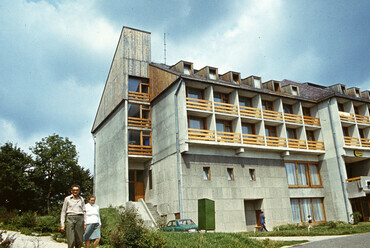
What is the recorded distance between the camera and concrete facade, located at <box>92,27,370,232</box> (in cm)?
2600

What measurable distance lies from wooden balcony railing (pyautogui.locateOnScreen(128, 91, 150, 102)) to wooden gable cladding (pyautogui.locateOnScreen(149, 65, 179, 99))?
2.11 ft

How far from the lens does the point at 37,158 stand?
146 feet

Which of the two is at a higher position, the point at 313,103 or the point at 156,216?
the point at 313,103

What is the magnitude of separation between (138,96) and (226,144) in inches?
386

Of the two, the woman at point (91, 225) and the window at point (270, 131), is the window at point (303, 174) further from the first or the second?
the woman at point (91, 225)

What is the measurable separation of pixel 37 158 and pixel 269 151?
3048 centimetres

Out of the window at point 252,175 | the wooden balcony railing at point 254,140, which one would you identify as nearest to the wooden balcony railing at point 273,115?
the wooden balcony railing at point 254,140

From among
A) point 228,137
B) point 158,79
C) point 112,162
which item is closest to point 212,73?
point 158,79

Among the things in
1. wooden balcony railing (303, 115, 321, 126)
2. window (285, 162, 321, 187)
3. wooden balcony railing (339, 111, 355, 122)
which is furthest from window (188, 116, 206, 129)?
wooden balcony railing (339, 111, 355, 122)

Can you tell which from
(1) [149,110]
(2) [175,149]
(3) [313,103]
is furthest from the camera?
(3) [313,103]

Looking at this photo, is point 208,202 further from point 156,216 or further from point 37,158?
point 37,158

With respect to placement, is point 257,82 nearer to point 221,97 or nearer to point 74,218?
point 221,97

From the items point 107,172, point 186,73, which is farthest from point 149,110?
point 107,172

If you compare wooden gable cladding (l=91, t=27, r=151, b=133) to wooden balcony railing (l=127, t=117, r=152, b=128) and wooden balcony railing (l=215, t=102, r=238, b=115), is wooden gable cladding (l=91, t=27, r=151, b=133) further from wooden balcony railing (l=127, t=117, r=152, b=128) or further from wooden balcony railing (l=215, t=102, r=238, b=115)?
wooden balcony railing (l=215, t=102, r=238, b=115)
